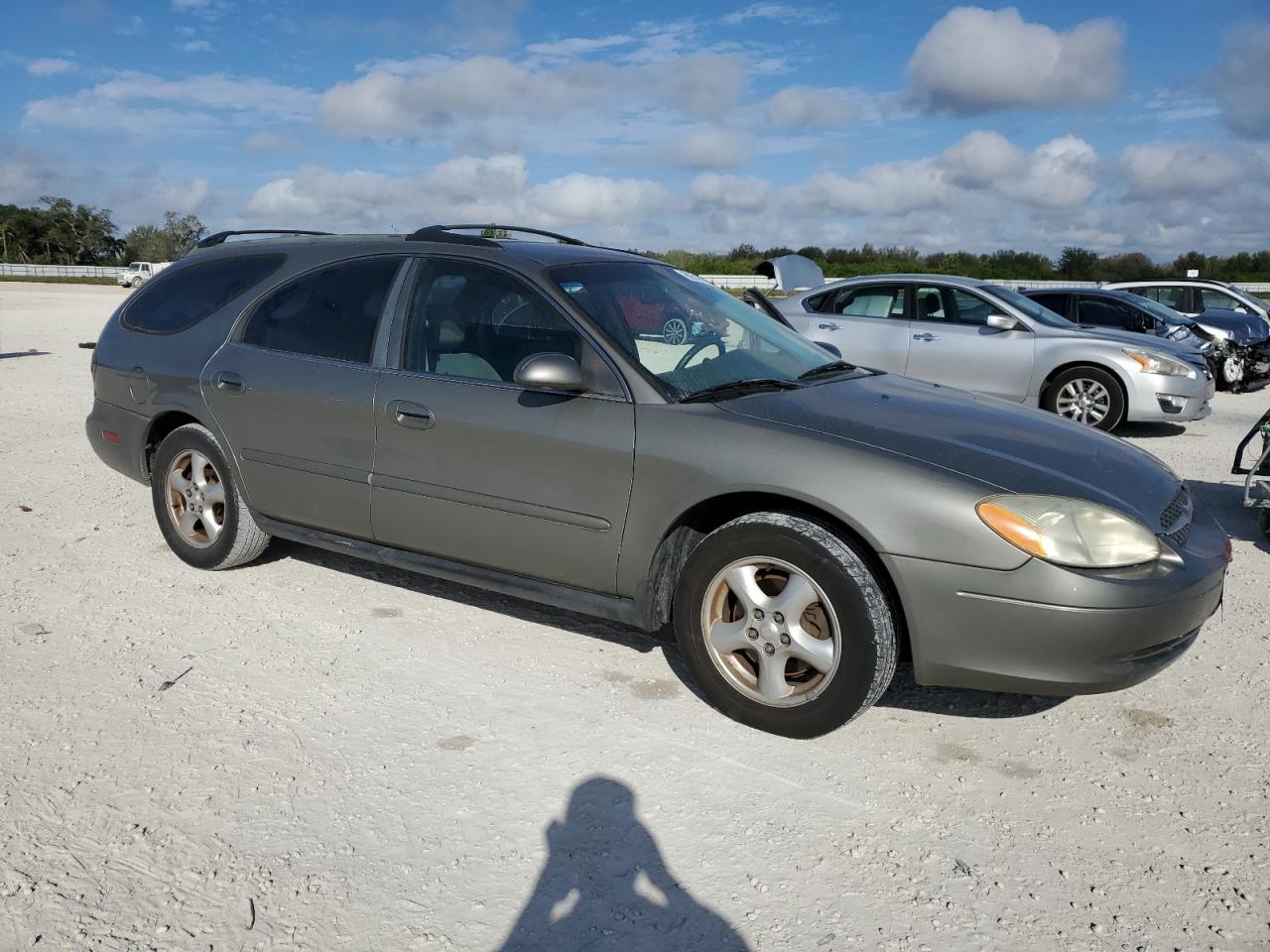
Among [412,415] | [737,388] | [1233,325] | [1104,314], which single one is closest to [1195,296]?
[1233,325]

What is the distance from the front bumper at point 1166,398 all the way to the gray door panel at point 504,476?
7877 mm

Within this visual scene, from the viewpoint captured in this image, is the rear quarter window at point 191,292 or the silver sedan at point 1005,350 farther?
the silver sedan at point 1005,350

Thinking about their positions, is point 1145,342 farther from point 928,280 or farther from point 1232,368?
point 1232,368

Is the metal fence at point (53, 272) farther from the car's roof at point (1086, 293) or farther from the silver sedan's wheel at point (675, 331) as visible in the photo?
the silver sedan's wheel at point (675, 331)

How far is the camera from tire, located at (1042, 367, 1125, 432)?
32.6 ft

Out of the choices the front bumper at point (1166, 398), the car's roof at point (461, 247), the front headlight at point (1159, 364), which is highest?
the car's roof at point (461, 247)

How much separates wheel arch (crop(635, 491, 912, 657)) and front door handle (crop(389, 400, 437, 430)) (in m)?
1.12

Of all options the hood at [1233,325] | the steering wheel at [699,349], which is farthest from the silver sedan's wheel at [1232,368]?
the steering wheel at [699,349]

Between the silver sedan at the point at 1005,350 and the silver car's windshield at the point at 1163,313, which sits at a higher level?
the silver car's windshield at the point at 1163,313

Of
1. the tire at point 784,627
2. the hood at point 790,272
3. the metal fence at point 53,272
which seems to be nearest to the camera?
the tire at point 784,627

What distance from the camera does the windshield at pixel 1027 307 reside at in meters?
10.4

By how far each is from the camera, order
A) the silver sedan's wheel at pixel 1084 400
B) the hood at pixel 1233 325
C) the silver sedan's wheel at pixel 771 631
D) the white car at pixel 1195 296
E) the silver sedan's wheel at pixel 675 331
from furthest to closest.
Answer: the white car at pixel 1195 296 → the hood at pixel 1233 325 → the silver sedan's wheel at pixel 1084 400 → the silver sedan's wheel at pixel 675 331 → the silver sedan's wheel at pixel 771 631

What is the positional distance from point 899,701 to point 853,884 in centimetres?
127

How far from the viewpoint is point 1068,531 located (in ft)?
10.3
